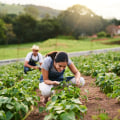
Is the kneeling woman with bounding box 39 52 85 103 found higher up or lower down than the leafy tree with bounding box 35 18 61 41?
lower down

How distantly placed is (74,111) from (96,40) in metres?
25.8

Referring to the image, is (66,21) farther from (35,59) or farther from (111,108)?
(111,108)

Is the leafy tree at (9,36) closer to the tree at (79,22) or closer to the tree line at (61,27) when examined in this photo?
the tree line at (61,27)

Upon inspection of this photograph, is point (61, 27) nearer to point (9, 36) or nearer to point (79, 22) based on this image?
point (79, 22)

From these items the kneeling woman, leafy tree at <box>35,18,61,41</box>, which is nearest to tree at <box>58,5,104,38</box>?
leafy tree at <box>35,18,61,41</box>

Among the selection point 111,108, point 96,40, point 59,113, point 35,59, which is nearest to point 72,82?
point 111,108

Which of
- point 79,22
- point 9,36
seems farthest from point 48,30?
point 9,36

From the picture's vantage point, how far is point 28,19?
4328 cm

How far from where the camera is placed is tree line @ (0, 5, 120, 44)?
33.9 metres

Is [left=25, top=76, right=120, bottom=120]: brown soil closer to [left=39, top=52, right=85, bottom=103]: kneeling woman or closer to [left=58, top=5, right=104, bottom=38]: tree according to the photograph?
[left=39, top=52, right=85, bottom=103]: kneeling woman

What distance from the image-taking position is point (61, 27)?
1373 inches

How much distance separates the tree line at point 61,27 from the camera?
33906mm

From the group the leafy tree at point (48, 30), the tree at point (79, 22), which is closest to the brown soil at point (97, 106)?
the tree at point (79, 22)

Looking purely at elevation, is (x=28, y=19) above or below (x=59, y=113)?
above
